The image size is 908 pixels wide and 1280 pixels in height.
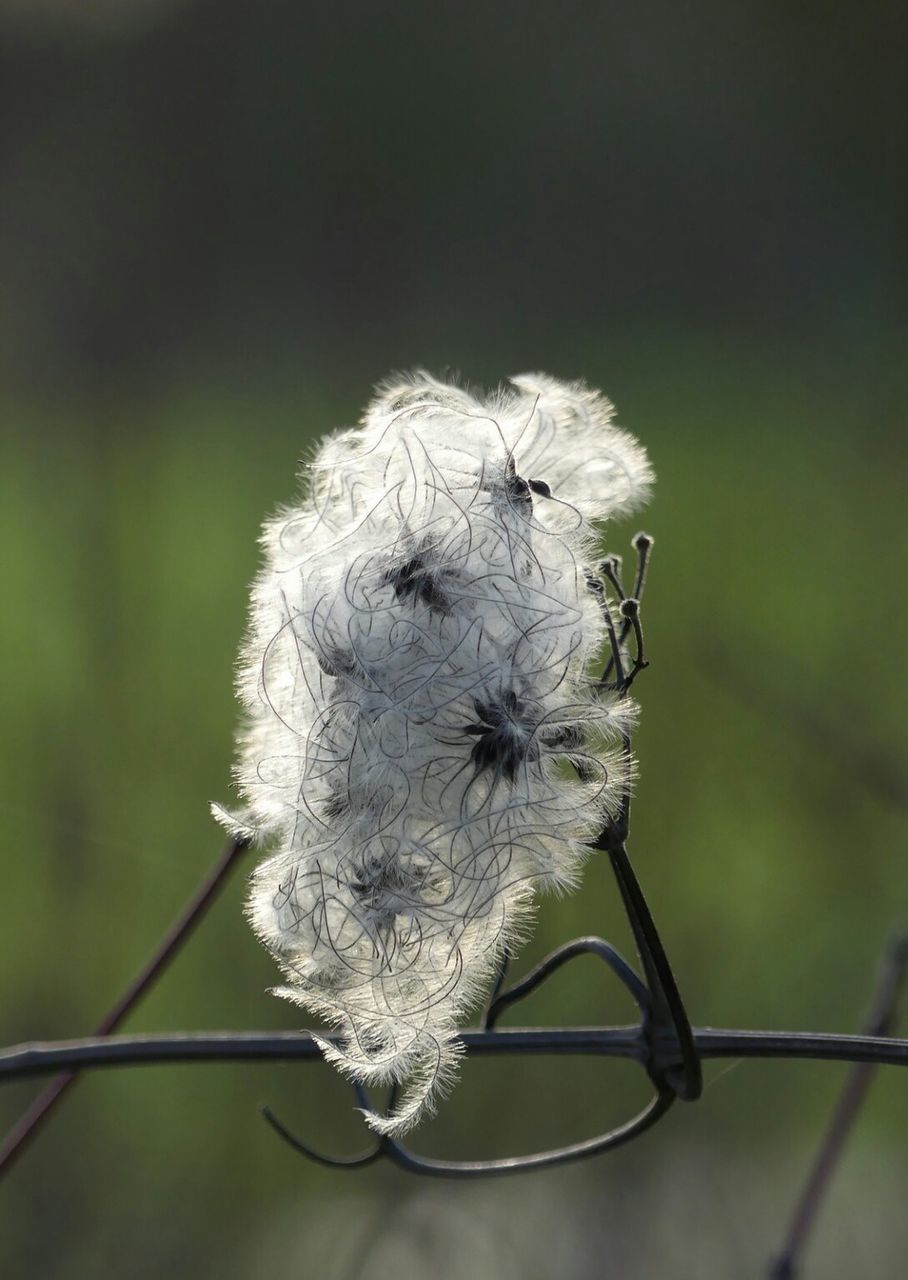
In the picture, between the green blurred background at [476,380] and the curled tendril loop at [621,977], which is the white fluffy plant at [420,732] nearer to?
the curled tendril loop at [621,977]

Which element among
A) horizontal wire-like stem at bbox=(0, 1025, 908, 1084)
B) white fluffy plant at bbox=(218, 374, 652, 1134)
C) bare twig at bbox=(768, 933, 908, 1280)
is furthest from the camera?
bare twig at bbox=(768, 933, 908, 1280)

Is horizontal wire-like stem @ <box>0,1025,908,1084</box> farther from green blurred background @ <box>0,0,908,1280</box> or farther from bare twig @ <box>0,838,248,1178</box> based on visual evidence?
green blurred background @ <box>0,0,908,1280</box>

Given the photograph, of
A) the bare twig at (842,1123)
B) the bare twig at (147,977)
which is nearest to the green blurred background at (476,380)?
the bare twig at (842,1123)

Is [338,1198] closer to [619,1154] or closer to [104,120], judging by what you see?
[619,1154]

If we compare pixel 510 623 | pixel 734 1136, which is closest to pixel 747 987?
pixel 734 1136

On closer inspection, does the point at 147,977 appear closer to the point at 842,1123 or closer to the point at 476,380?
the point at 842,1123

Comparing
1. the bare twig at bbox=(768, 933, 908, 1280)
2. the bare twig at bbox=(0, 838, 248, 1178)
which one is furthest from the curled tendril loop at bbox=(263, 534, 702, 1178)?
the bare twig at bbox=(768, 933, 908, 1280)
